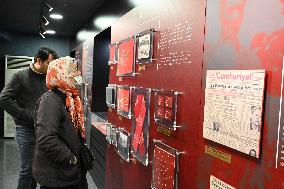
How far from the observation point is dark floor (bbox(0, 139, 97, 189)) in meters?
4.19

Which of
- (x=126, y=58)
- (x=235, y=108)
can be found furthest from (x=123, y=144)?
(x=235, y=108)

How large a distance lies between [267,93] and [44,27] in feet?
21.3

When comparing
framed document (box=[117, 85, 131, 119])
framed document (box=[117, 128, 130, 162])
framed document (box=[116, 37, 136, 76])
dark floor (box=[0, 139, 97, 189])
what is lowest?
dark floor (box=[0, 139, 97, 189])

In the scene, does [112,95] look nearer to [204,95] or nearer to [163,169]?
[163,169]

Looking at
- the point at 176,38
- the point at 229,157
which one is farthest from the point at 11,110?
the point at 229,157

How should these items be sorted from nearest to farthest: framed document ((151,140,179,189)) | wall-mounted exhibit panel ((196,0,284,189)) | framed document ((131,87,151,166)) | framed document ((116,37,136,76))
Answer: wall-mounted exhibit panel ((196,0,284,189)) < framed document ((151,140,179,189)) < framed document ((131,87,151,166)) < framed document ((116,37,136,76))

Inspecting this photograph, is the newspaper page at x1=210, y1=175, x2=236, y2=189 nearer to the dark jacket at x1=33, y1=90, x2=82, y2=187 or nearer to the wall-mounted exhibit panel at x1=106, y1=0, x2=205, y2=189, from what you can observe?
the wall-mounted exhibit panel at x1=106, y1=0, x2=205, y2=189

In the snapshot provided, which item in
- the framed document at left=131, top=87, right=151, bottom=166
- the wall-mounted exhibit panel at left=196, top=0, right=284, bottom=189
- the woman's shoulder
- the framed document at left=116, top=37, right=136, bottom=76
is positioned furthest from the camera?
the framed document at left=116, top=37, right=136, bottom=76

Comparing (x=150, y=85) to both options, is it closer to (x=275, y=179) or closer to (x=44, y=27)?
(x=275, y=179)

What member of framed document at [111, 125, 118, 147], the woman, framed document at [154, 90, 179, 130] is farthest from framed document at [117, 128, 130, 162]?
framed document at [154, 90, 179, 130]

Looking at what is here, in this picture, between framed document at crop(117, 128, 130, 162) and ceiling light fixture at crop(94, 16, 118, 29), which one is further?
ceiling light fixture at crop(94, 16, 118, 29)

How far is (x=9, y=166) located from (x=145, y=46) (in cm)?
383

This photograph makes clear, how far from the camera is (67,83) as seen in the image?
2115 mm

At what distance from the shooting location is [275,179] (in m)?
1.12
